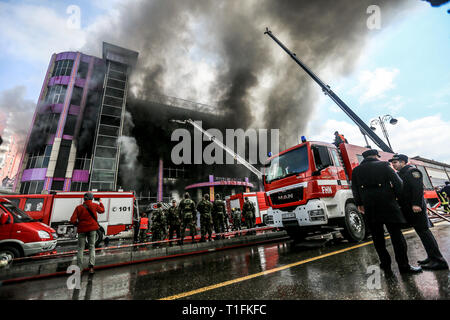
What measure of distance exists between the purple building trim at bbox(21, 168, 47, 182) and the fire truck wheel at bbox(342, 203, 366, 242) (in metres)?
28.7

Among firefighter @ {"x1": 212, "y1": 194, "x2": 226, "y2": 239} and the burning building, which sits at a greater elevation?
the burning building

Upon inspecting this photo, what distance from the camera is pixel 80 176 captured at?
75.9 feet

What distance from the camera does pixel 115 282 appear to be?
3193 millimetres

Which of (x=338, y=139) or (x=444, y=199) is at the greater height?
(x=338, y=139)

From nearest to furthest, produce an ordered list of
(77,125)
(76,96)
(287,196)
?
(287,196)
(77,125)
(76,96)

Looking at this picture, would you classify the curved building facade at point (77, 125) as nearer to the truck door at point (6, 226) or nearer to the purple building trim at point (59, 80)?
the purple building trim at point (59, 80)

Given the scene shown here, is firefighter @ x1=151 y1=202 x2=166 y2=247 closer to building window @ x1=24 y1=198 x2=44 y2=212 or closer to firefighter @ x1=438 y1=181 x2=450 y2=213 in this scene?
building window @ x1=24 y1=198 x2=44 y2=212

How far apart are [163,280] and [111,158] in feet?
78.0

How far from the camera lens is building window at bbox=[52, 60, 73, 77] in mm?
25812

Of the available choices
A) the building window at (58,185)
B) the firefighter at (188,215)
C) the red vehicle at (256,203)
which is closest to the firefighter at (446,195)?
the red vehicle at (256,203)

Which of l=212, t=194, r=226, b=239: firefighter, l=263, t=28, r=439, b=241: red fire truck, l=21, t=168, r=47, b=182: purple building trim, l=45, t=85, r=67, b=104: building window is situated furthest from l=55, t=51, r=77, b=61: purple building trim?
l=263, t=28, r=439, b=241: red fire truck

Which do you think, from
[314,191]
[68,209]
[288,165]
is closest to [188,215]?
[288,165]

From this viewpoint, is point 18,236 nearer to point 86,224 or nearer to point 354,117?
point 86,224

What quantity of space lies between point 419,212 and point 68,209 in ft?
40.4
